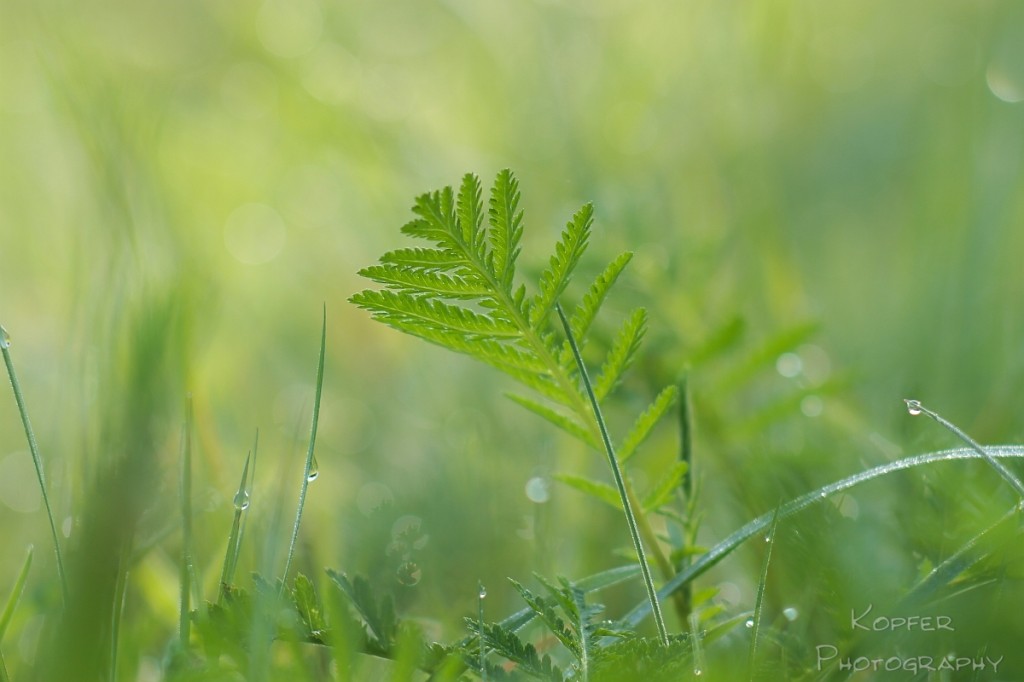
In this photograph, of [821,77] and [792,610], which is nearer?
[792,610]

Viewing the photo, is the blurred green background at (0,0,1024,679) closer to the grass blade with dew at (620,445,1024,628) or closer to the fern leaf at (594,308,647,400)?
the grass blade with dew at (620,445,1024,628)

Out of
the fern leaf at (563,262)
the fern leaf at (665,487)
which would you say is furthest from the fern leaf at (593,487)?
the fern leaf at (563,262)

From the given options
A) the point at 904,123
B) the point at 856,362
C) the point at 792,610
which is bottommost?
the point at 792,610

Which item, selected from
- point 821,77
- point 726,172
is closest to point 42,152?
point 726,172

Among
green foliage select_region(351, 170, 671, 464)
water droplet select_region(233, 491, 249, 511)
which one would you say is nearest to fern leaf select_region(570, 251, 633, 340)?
green foliage select_region(351, 170, 671, 464)

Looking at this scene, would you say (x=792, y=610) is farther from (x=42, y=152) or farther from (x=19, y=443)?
(x=42, y=152)

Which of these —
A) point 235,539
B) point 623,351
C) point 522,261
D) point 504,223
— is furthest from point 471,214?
point 522,261
